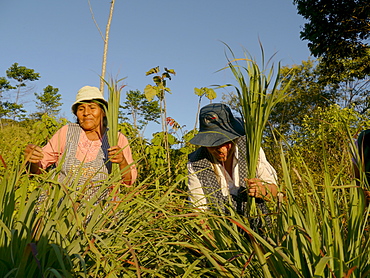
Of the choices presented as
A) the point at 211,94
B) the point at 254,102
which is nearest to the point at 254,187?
the point at 254,102

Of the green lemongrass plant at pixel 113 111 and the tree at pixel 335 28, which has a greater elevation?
the tree at pixel 335 28

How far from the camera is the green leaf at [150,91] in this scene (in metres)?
4.43

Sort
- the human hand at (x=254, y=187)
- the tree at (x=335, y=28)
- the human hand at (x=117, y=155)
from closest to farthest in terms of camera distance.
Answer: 1. the human hand at (x=254, y=187)
2. the human hand at (x=117, y=155)
3. the tree at (x=335, y=28)

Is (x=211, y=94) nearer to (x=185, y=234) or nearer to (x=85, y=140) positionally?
(x=85, y=140)

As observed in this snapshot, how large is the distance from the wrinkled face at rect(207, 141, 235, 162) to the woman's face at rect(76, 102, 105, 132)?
3.12 feet

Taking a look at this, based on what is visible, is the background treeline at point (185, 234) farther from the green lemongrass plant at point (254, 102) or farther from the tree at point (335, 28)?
the tree at point (335, 28)

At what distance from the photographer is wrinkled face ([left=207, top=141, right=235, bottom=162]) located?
94.5 inches

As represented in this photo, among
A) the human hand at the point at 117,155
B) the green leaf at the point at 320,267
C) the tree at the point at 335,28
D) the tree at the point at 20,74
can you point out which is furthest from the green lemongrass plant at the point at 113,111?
the tree at the point at 20,74

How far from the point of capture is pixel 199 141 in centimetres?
236

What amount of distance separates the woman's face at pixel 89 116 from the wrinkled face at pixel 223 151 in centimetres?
95

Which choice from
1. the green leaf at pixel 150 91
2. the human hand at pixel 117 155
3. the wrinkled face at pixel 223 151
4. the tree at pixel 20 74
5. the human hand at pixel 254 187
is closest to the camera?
the human hand at pixel 254 187

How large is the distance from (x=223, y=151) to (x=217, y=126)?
0.16 metres

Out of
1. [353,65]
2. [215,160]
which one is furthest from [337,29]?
[215,160]

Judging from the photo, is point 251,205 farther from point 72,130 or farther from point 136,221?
point 72,130
